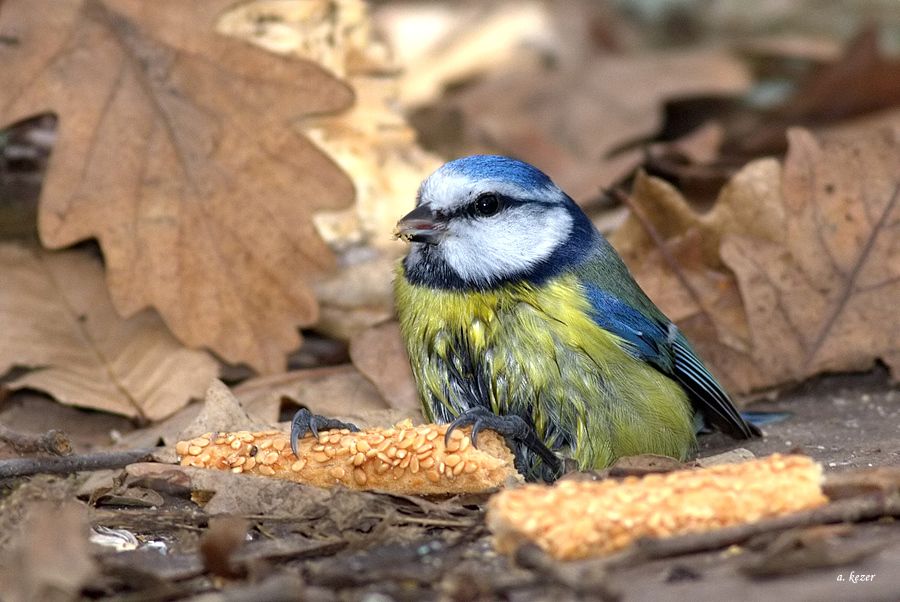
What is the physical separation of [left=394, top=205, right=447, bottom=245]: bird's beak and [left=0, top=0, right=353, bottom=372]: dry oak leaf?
924 mm

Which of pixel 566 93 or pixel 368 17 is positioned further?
pixel 566 93

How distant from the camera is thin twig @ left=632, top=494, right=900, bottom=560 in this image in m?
2.32

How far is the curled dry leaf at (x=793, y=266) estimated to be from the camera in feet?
13.4

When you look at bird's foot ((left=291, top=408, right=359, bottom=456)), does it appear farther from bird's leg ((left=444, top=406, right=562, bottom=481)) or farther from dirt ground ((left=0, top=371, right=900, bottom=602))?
bird's leg ((left=444, top=406, right=562, bottom=481))

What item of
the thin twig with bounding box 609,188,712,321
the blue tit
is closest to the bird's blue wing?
the blue tit

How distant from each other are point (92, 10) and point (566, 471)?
2.44m

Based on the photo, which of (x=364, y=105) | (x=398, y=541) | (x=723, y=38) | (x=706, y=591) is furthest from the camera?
(x=723, y=38)

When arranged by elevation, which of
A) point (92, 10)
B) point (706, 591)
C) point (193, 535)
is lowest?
point (193, 535)

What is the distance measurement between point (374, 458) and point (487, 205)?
2.69 ft

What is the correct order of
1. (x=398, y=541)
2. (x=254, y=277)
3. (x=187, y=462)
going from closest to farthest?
(x=398, y=541) → (x=187, y=462) → (x=254, y=277)

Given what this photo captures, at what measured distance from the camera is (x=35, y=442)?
10.3ft

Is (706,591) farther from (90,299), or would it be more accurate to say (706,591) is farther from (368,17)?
(368,17)

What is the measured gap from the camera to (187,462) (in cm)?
308

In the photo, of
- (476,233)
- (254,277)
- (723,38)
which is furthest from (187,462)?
(723,38)
